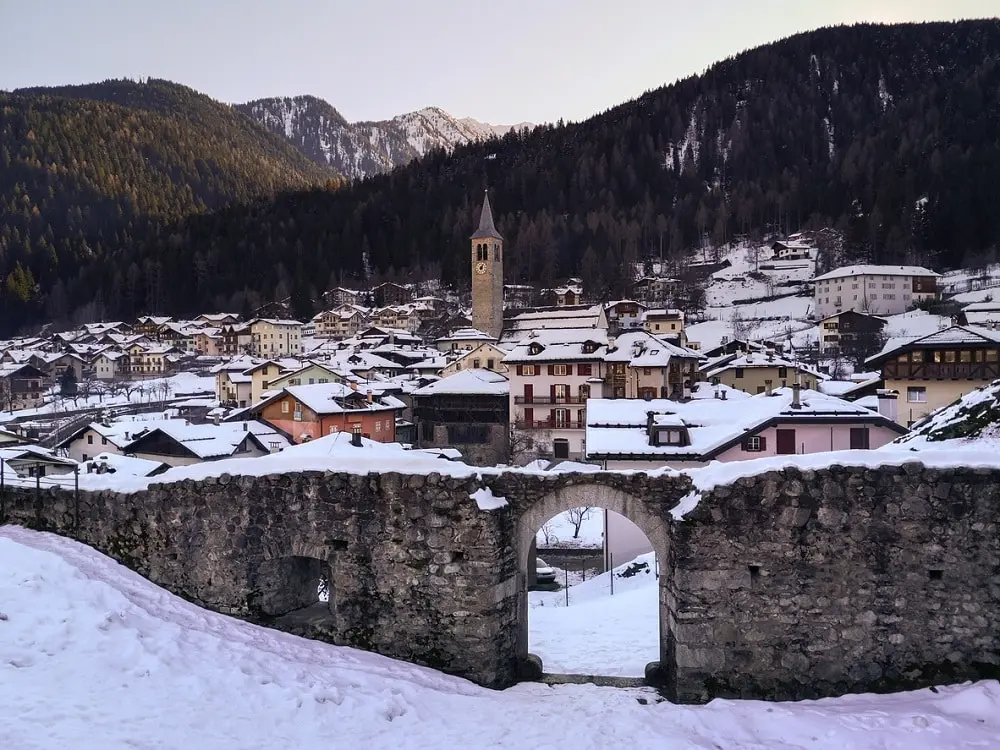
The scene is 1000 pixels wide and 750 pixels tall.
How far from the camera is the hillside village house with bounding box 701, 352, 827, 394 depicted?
57062mm

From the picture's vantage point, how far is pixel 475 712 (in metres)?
9.21

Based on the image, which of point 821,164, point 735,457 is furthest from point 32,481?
point 821,164

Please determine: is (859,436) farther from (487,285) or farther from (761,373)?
(487,285)

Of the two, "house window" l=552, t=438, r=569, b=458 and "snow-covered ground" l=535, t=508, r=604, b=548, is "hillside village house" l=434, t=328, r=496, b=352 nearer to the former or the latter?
"house window" l=552, t=438, r=569, b=458

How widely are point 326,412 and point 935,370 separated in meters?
38.8

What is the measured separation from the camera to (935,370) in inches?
1497

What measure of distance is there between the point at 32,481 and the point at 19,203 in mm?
217823

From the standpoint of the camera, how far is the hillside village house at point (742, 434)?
30.4 meters

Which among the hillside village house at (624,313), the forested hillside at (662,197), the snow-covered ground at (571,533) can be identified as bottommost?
the snow-covered ground at (571,533)

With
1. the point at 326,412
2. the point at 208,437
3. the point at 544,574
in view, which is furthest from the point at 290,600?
the point at 326,412

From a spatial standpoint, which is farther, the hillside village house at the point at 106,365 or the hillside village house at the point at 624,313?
the hillside village house at the point at 624,313

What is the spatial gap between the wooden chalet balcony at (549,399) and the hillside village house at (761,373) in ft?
41.6

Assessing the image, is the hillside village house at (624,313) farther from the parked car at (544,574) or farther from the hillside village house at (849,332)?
the parked car at (544,574)

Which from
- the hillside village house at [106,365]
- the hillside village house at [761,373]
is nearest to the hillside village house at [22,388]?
the hillside village house at [106,365]
